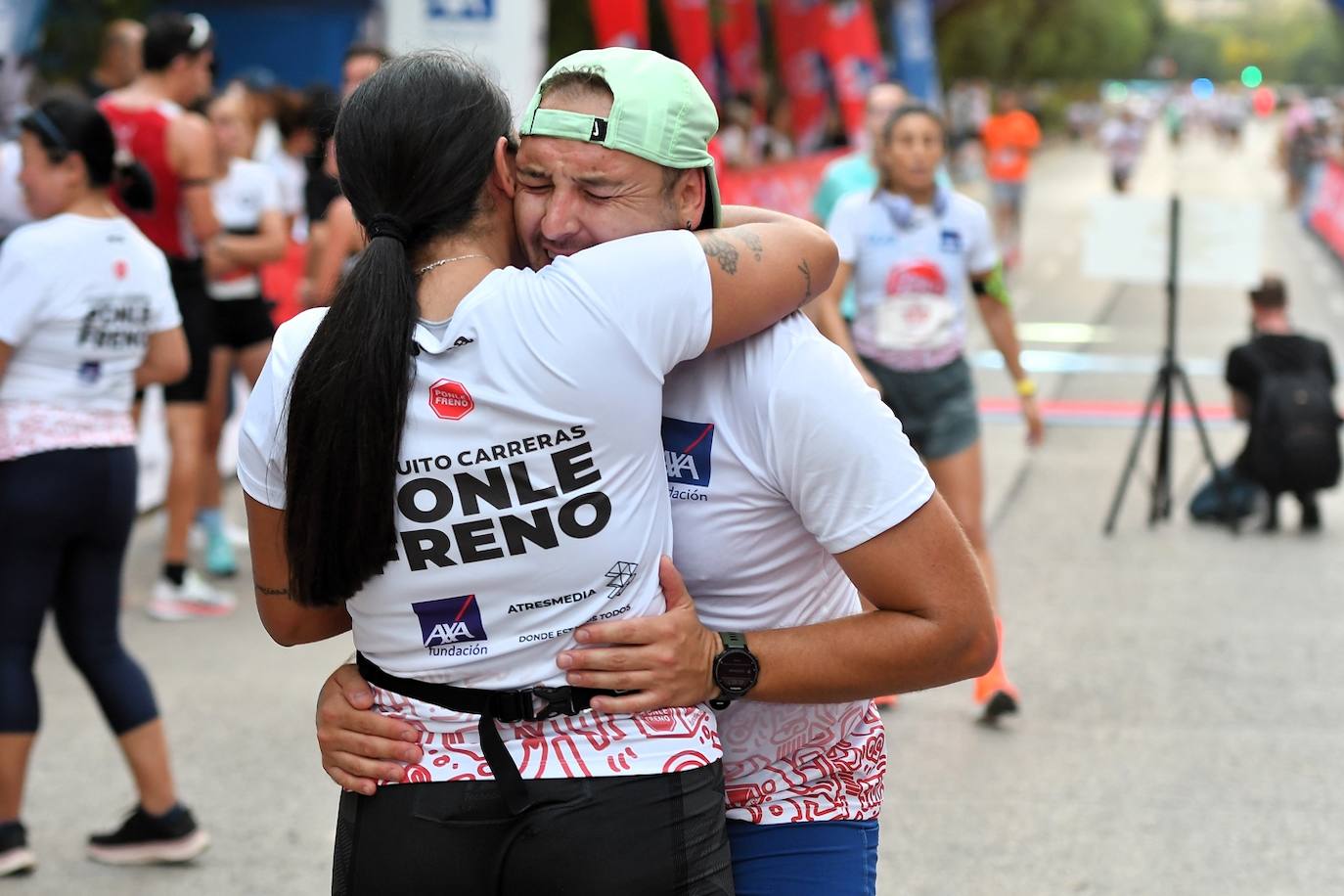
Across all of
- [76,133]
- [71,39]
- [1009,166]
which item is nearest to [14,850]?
[76,133]

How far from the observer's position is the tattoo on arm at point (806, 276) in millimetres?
2125

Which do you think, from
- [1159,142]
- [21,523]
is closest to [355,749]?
[21,523]

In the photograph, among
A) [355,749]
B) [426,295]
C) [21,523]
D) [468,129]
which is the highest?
[468,129]

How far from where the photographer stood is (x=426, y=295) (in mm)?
1925

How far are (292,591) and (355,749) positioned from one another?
0.20 metres

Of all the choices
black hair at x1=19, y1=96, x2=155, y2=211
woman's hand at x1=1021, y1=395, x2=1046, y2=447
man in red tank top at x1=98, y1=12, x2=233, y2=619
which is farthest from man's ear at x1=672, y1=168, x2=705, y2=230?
man in red tank top at x1=98, y1=12, x2=233, y2=619

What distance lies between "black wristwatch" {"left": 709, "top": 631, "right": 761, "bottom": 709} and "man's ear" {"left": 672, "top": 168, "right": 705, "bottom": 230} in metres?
0.54

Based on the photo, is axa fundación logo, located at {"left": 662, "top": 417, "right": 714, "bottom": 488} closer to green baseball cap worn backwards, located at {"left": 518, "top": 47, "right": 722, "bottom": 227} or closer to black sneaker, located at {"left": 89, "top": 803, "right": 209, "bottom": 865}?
green baseball cap worn backwards, located at {"left": 518, "top": 47, "right": 722, "bottom": 227}

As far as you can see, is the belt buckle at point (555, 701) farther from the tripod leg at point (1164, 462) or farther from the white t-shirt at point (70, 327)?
the tripod leg at point (1164, 462)

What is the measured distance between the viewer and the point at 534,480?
6.12 feet

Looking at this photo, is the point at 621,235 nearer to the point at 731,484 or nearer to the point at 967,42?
the point at 731,484

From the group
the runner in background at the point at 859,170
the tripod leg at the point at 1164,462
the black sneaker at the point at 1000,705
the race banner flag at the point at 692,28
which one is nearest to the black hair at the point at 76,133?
the black sneaker at the point at 1000,705

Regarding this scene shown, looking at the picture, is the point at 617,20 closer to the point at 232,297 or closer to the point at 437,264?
the point at 232,297

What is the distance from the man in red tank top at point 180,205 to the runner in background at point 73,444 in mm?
1834
